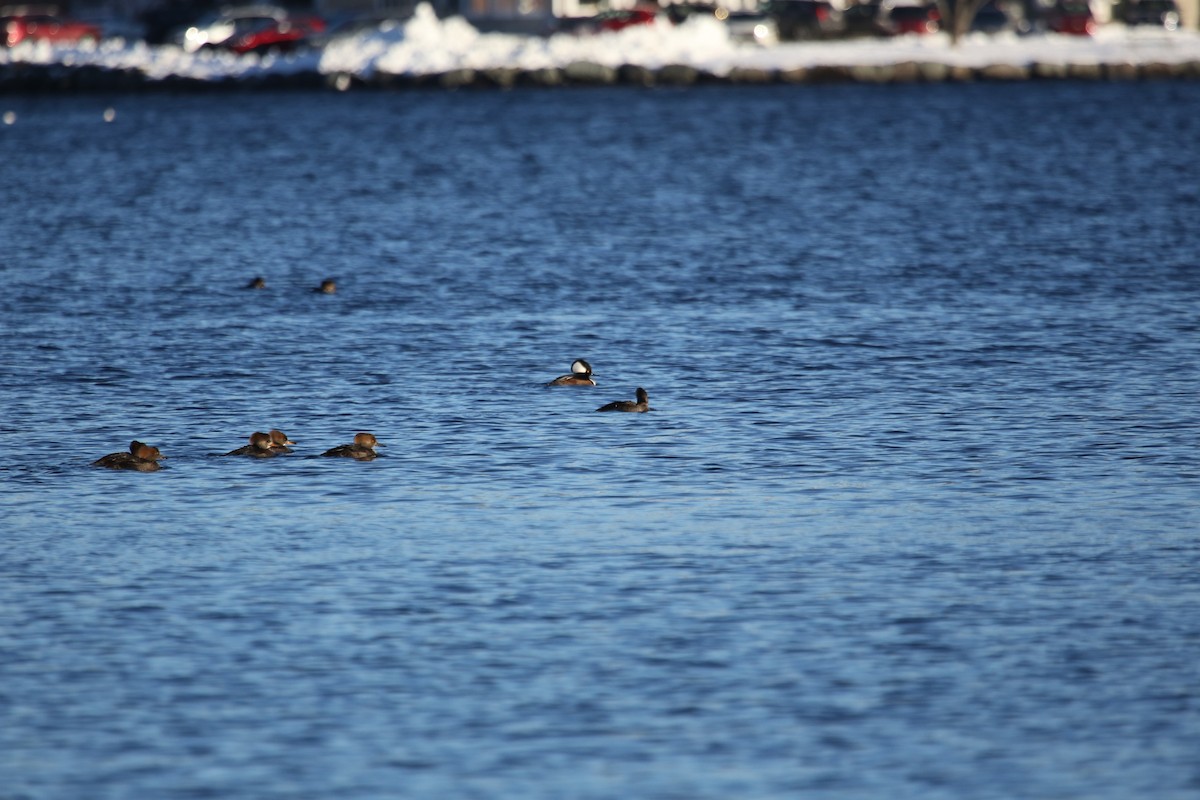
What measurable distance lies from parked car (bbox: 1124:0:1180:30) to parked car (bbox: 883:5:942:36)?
9131 millimetres

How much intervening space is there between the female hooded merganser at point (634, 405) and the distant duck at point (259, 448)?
11.3 feet

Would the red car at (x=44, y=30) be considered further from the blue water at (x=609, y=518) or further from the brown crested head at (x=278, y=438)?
the brown crested head at (x=278, y=438)

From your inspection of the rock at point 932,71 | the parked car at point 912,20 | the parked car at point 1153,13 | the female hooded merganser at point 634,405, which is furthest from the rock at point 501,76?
the female hooded merganser at point 634,405

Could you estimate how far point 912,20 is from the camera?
8588cm

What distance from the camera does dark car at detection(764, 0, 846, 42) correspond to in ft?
271

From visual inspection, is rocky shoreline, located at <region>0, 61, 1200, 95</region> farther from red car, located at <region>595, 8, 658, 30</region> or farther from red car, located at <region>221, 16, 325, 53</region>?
red car, located at <region>595, 8, 658, 30</region>

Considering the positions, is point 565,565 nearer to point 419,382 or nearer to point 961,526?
point 961,526

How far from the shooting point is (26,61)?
256ft

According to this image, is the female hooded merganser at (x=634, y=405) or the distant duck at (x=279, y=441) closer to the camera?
the distant duck at (x=279, y=441)

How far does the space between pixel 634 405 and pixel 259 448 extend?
378cm

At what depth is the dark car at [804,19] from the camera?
271 ft

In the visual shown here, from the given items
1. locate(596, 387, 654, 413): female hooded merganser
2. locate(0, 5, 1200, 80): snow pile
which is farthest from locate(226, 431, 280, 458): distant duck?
locate(0, 5, 1200, 80): snow pile

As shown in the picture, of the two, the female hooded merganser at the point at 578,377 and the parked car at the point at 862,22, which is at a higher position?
the parked car at the point at 862,22

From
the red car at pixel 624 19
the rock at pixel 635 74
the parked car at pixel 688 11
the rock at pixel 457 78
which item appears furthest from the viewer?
the parked car at pixel 688 11
